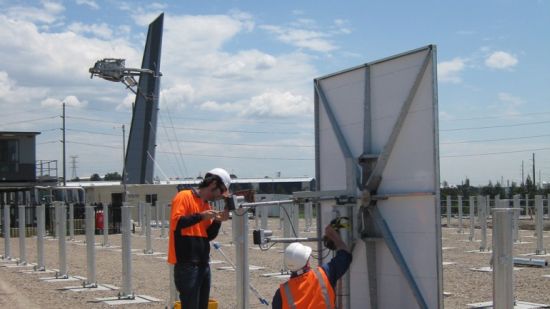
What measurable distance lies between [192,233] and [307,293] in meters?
2.06

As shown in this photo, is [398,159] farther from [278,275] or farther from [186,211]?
[278,275]

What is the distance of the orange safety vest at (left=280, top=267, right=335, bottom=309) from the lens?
5.10 meters

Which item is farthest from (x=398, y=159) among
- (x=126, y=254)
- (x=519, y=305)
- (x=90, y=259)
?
(x=90, y=259)

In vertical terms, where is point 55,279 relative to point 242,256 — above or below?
below

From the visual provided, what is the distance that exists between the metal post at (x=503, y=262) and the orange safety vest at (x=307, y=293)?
3.82 feet

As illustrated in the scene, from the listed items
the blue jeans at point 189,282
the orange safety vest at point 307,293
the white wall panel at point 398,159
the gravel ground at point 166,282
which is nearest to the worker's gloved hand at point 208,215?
the blue jeans at point 189,282

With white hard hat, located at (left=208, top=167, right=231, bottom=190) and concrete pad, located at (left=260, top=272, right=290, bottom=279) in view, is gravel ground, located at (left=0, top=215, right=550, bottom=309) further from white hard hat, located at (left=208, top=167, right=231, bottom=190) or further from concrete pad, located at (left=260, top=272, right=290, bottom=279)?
white hard hat, located at (left=208, top=167, right=231, bottom=190)

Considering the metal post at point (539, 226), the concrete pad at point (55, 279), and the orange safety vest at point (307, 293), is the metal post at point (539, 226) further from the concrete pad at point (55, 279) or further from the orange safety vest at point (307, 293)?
the orange safety vest at point (307, 293)

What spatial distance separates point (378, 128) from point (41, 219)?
13.3 metres

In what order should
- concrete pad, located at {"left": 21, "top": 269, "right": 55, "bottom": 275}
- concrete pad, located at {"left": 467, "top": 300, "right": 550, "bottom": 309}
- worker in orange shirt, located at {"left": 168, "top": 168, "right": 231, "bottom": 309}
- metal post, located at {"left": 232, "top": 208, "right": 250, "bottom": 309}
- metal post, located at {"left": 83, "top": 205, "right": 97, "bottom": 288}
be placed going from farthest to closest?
concrete pad, located at {"left": 21, "top": 269, "right": 55, "bottom": 275} → metal post, located at {"left": 83, "top": 205, "right": 97, "bottom": 288} → concrete pad, located at {"left": 467, "top": 300, "right": 550, "bottom": 309} → metal post, located at {"left": 232, "top": 208, "right": 250, "bottom": 309} → worker in orange shirt, located at {"left": 168, "top": 168, "right": 231, "bottom": 309}

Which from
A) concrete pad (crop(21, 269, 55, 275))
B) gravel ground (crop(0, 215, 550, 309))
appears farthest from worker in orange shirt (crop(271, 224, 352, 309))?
concrete pad (crop(21, 269, 55, 275))

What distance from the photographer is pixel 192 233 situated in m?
6.89

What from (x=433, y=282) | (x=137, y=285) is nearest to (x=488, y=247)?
(x=137, y=285)

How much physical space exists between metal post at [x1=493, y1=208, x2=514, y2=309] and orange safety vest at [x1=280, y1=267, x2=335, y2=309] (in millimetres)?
1165
